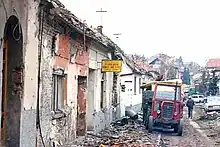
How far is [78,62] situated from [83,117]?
2.58 metres

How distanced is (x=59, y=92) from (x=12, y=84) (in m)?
4.98

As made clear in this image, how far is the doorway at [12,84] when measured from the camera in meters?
9.57

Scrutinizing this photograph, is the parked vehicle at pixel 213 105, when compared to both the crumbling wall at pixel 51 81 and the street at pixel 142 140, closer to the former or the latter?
the street at pixel 142 140

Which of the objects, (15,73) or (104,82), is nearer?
(15,73)

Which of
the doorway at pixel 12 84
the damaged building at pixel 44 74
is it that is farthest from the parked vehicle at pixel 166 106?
the doorway at pixel 12 84

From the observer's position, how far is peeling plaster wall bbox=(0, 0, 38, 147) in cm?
948

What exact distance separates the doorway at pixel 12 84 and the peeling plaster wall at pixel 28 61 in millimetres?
125

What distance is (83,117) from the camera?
60.5ft


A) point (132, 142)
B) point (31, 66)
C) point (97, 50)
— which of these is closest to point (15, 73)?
point (31, 66)

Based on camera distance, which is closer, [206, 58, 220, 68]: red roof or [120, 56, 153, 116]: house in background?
[120, 56, 153, 116]: house in background

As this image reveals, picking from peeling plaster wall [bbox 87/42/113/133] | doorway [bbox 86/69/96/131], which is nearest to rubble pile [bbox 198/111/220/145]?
peeling plaster wall [bbox 87/42/113/133]

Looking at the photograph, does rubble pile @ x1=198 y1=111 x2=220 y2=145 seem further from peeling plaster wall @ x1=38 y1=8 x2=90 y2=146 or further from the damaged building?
peeling plaster wall @ x1=38 y1=8 x2=90 y2=146

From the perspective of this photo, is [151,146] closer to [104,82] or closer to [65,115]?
[65,115]

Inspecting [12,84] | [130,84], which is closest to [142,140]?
[12,84]
